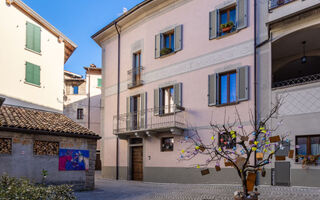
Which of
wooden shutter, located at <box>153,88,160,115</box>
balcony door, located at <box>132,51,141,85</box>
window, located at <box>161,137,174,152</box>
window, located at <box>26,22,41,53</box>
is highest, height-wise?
window, located at <box>26,22,41,53</box>

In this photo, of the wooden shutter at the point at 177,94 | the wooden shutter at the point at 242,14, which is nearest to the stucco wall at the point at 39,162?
the wooden shutter at the point at 177,94

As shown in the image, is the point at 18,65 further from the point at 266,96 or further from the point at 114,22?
the point at 266,96

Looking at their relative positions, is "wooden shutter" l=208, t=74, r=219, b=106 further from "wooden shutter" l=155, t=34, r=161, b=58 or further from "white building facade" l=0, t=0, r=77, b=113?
"white building facade" l=0, t=0, r=77, b=113

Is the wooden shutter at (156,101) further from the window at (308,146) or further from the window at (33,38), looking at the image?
the window at (308,146)

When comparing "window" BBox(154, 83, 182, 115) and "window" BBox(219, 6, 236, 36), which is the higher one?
"window" BBox(219, 6, 236, 36)

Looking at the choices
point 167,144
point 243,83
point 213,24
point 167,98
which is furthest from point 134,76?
point 243,83

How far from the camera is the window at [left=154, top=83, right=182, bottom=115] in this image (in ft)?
53.6

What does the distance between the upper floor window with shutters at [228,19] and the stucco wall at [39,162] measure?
755 cm

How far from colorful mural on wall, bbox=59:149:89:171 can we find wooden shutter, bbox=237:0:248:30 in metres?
8.64

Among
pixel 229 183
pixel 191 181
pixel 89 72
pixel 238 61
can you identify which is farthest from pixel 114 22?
pixel 89 72

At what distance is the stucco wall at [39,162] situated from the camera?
39.3ft

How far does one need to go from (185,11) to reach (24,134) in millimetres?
9618

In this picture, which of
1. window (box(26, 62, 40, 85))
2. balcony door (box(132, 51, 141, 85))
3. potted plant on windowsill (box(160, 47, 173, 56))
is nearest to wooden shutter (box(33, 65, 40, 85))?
window (box(26, 62, 40, 85))

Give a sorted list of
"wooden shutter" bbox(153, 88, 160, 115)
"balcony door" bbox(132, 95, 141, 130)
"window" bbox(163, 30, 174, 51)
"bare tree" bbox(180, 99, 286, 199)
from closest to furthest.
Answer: "bare tree" bbox(180, 99, 286, 199)
"wooden shutter" bbox(153, 88, 160, 115)
"window" bbox(163, 30, 174, 51)
"balcony door" bbox(132, 95, 141, 130)
